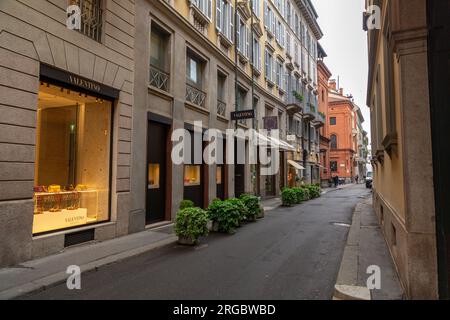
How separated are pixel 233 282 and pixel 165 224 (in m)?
6.00

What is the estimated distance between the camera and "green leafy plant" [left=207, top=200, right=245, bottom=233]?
385 inches

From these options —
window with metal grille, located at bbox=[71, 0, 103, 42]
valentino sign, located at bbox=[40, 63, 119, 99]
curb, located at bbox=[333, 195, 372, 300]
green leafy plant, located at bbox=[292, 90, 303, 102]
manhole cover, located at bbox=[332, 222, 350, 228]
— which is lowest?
manhole cover, located at bbox=[332, 222, 350, 228]

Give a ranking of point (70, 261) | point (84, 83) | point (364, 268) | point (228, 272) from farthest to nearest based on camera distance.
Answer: point (84, 83)
point (70, 261)
point (228, 272)
point (364, 268)

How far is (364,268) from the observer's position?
5.77 m

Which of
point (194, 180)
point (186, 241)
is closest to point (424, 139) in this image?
point (186, 241)

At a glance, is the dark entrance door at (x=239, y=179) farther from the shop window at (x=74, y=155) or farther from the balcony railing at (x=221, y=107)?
the shop window at (x=74, y=155)

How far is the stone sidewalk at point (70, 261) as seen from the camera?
5.06 metres

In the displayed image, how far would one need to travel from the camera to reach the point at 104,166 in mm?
8969

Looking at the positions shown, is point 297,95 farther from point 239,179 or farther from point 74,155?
point 74,155

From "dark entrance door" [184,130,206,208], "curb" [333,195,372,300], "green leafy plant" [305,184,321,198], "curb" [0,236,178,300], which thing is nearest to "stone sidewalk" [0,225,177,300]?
"curb" [0,236,178,300]

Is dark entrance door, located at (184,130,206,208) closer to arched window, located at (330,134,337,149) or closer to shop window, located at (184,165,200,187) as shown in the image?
shop window, located at (184,165,200,187)

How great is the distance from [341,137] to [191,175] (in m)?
48.0

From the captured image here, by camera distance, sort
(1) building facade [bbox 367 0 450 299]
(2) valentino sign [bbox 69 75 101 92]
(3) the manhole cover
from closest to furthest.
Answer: (1) building facade [bbox 367 0 450 299] → (2) valentino sign [bbox 69 75 101 92] → (3) the manhole cover
